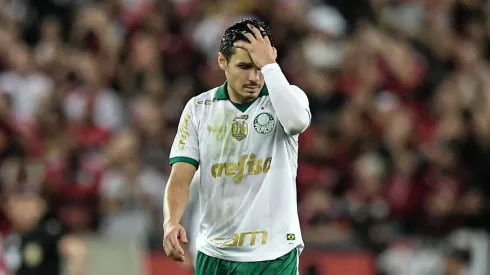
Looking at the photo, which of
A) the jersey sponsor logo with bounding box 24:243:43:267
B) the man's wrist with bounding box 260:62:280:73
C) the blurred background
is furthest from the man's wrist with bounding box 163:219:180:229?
the jersey sponsor logo with bounding box 24:243:43:267

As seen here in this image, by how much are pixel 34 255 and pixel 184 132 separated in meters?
4.14

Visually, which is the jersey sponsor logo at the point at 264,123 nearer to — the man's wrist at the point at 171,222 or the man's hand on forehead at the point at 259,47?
the man's hand on forehead at the point at 259,47

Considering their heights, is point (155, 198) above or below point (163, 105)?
below

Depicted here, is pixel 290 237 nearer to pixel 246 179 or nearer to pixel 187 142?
pixel 246 179

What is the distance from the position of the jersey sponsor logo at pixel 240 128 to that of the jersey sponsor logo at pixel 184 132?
29 cm

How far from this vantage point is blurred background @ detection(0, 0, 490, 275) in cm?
1137

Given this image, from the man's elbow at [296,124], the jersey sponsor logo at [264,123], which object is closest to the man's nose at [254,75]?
the jersey sponsor logo at [264,123]

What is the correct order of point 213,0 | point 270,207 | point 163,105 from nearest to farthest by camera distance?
1. point 270,207
2. point 163,105
3. point 213,0

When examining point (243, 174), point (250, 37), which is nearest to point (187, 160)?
point (243, 174)

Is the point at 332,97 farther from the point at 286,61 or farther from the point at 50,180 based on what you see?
the point at 50,180

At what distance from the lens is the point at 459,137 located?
43.4 ft

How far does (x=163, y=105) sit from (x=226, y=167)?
702 centimetres

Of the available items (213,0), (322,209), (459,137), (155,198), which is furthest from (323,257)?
(213,0)

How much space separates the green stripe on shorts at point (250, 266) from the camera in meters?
5.92
